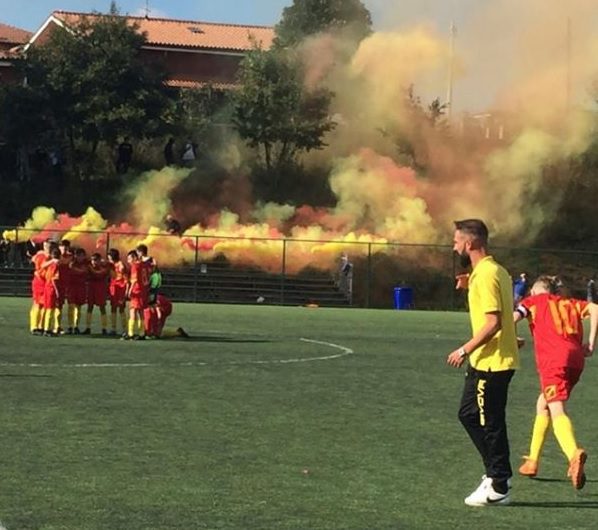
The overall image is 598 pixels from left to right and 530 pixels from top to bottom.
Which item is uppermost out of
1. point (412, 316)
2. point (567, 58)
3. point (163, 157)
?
point (567, 58)

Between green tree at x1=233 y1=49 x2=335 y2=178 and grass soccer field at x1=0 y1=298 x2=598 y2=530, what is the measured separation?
36.7m

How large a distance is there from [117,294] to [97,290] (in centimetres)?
57

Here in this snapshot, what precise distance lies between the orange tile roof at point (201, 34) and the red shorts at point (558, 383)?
6434 cm

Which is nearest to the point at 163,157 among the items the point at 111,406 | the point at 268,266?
the point at 268,266

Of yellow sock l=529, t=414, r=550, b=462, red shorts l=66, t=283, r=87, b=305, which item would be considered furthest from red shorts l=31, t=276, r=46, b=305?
yellow sock l=529, t=414, r=550, b=462

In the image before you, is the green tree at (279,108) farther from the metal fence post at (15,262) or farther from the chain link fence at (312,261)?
the metal fence post at (15,262)

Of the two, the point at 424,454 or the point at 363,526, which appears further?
the point at 424,454

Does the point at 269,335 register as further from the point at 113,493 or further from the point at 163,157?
the point at 163,157

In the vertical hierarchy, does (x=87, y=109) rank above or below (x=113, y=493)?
above

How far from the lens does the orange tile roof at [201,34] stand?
75062mm

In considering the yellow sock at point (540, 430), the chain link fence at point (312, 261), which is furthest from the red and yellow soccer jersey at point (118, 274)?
the chain link fence at point (312, 261)

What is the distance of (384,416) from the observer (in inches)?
528

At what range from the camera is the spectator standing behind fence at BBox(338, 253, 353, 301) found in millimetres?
47406

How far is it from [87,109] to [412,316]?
21.9m
